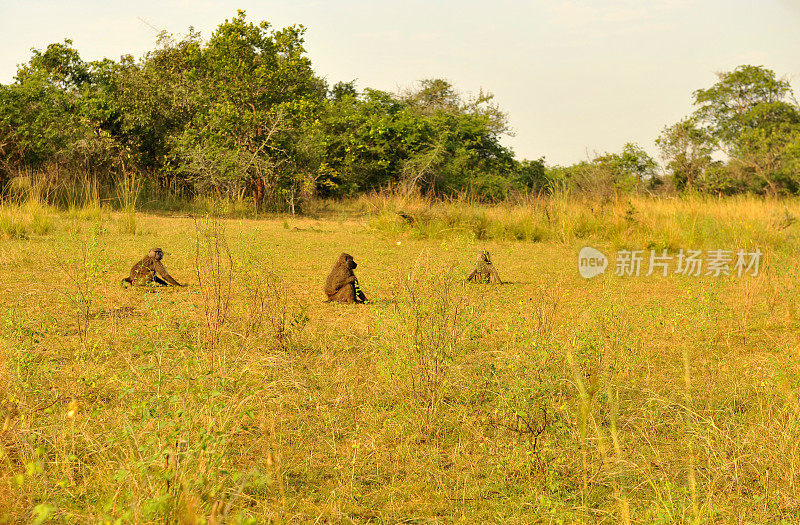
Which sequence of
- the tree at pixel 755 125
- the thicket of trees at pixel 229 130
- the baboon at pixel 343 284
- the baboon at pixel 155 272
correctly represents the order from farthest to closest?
the tree at pixel 755 125 → the thicket of trees at pixel 229 130 → the baboon at pixel 155 272 → the baboon at pixel 343 284

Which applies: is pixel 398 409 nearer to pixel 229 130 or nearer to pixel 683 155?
pixel 229 130

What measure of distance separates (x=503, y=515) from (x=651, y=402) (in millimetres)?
1361

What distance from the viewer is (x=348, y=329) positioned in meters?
4.62

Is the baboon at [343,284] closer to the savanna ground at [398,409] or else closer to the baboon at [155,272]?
the savanna ground at [398,409]

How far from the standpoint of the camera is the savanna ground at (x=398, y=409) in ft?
7.64

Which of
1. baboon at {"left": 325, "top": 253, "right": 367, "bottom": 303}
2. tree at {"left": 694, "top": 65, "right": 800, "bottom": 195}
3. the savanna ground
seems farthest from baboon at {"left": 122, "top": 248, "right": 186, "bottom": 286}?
tree at {"left": 694, "top": 65, "right": 800, "bottom": 195}

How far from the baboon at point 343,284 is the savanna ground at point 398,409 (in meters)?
0.21

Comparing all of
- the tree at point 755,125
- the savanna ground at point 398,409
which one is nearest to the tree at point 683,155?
the tree at point 755,125

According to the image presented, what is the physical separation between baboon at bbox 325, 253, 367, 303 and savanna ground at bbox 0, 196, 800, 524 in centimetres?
21

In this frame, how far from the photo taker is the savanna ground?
2.33m

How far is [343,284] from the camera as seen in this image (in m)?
5.61

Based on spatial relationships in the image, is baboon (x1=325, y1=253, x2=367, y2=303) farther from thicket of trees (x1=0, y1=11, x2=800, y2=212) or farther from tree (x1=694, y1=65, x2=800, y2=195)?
tree (x1=694, y1=65, x2=800, y2=195)

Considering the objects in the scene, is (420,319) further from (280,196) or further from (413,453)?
(280,196)

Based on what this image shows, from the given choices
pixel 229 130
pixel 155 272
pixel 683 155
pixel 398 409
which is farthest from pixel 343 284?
pixel 683 155
